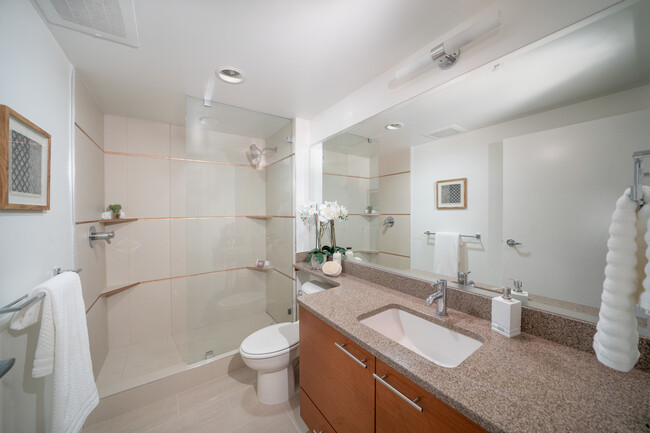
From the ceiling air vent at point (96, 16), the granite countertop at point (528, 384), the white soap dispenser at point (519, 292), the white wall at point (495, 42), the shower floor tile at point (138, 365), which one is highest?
the ceiling air vent at point (96, 16)

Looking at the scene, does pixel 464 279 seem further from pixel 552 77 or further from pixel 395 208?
pixel 552 77

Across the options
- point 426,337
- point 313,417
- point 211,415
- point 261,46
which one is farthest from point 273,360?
point 261,46

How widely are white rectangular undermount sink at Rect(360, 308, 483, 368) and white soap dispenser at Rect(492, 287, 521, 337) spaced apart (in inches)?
4.3

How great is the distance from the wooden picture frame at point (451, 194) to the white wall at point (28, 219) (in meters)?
1.92

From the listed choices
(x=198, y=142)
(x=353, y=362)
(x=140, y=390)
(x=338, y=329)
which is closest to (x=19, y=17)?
(x=198, y=142)

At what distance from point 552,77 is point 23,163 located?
219 centimetres

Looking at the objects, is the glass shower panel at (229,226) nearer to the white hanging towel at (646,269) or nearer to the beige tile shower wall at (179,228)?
the beige tile shower wall at (179,228)

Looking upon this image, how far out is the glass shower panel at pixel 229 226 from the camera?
2.03 metres

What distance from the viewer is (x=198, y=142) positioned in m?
2.01

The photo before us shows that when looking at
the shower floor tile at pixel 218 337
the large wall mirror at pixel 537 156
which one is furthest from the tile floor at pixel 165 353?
the large wall mirror at pixel 537 156

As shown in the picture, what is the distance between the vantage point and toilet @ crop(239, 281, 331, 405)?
157 cm

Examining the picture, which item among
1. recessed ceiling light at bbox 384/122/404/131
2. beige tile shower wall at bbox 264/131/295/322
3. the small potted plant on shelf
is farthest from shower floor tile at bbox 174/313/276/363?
recessed ceiling light at bbox 384/122/404/131

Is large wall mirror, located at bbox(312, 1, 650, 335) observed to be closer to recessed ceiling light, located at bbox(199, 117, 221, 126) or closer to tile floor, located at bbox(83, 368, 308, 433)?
tile floor, located at bbox(83, 368, 308, 433)

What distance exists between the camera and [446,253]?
131cm
